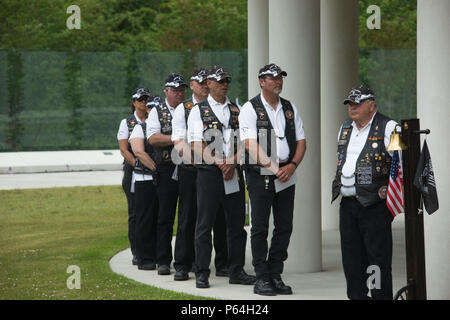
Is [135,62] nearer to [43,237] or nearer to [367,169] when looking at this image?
[43,237]

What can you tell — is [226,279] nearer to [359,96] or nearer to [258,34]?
[359,96]

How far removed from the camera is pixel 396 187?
7.58m

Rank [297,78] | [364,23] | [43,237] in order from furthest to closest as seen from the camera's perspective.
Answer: [364,23], [43,237], [297,78]

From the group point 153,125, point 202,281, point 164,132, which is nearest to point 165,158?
point 164,132

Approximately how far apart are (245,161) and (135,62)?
19870mm

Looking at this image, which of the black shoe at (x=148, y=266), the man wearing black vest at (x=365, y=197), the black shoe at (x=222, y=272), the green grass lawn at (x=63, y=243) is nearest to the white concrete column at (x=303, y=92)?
the black shoe at (x=222, y=272)

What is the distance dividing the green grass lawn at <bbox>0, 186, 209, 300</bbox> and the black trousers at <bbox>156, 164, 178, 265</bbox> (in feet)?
1.88

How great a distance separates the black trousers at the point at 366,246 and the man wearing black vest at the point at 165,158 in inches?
113

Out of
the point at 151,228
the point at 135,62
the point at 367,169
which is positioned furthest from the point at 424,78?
the point at 135,62

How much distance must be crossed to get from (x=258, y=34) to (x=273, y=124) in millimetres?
5343

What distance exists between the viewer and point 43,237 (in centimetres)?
1388

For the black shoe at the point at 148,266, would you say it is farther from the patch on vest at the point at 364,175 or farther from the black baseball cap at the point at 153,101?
the patch on vest at the point at 364,175

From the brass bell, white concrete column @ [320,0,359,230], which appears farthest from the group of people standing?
white concrete column @ [320,0,359,230]

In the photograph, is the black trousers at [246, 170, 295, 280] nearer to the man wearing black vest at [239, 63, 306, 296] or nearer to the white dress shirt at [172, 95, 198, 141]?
the man wearing black vest at [239, 63, 306, 296]
